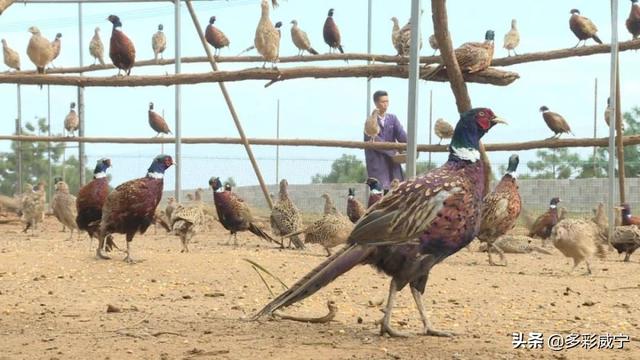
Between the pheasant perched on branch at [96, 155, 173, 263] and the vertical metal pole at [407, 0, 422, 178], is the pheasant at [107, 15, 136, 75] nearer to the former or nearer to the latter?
the pheasant perched on branch at [96, 155, 173, 263]

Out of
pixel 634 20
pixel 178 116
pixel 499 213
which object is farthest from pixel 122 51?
pixel 634 20

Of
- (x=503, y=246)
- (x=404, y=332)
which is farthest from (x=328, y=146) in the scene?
(x=404, y=332)

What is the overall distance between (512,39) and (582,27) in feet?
8.12

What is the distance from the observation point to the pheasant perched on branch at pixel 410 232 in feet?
16.2

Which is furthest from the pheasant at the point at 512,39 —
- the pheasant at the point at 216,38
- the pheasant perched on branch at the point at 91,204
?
the pheasant perched on branch at the point at 91,204

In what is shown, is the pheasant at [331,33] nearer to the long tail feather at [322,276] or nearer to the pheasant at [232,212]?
the pheasant at [232,212]

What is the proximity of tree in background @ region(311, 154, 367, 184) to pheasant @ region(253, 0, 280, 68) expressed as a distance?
6238 millimetres

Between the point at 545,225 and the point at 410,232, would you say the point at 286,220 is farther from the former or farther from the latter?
the point at 410,232

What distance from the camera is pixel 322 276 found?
16.4ft

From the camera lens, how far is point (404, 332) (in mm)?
5266

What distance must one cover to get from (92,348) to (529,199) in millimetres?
14883

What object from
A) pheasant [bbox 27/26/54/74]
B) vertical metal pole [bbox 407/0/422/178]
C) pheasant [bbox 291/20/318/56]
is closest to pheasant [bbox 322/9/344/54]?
pheasant [bbox 291/20/318/56]

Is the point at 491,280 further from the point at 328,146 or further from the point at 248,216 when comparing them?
the point at 328,146

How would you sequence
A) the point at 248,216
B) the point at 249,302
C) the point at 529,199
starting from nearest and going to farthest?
the point at 249,302 → the point at 248,216 → the point at 529,199
